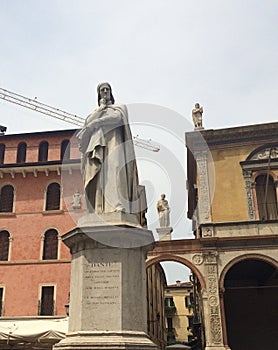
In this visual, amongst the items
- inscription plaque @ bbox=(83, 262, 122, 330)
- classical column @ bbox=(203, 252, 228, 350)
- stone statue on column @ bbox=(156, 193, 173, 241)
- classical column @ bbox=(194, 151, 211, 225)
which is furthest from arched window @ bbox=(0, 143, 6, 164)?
inscription plaque @ bbox=(83, 262, 122, 330)

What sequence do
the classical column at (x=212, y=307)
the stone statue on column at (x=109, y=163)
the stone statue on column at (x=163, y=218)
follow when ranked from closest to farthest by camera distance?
1. the stone statue on column at (x=109, y=163)
2. the classical column at (x=212, y=307)
3. the stone statue on column at (x=163, y=218)

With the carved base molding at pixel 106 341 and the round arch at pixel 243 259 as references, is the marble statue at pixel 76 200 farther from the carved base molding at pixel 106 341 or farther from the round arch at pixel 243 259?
the carved base molding at pixel 106 341

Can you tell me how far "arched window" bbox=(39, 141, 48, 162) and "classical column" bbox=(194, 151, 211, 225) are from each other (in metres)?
9.87

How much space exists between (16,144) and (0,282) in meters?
9.14

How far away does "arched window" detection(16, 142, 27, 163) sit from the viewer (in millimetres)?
27703

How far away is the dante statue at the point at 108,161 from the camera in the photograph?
24.2ft

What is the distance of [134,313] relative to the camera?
652 centimetres

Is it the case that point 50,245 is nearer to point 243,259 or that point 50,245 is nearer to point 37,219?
point 37,219

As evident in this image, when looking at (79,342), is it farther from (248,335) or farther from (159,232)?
(248,335)

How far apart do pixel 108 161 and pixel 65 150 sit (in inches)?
787

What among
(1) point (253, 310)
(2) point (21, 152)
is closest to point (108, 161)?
(1) point (253, 310)

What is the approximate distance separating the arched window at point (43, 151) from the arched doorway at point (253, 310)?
A: 45.0ft

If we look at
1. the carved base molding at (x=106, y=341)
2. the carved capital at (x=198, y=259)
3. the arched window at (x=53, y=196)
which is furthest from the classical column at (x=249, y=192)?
the carved base molding at (x=106, y=341)

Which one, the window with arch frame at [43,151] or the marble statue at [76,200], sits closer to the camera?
the marble statue at [76,200]
